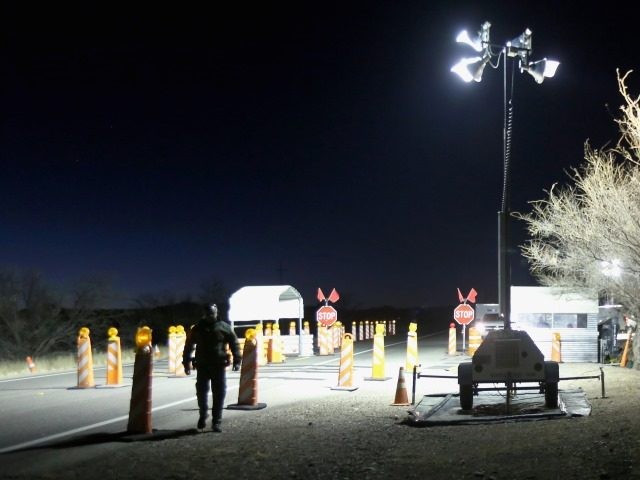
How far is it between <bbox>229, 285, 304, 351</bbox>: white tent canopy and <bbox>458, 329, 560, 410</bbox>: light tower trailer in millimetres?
19326

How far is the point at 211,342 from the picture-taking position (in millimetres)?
11398

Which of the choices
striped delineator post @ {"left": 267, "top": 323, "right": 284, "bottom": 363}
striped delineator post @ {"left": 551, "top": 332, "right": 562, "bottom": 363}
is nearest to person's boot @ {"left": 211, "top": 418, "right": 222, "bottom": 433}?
striped delineator post @ {"left": 267, "top": 323, "right": 284, "bottom": 363}

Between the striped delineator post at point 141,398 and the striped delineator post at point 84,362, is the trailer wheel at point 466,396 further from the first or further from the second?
the striped delineator post at point 84,362

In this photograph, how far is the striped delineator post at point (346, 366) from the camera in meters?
17.0

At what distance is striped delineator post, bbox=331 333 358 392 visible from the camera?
1705cm

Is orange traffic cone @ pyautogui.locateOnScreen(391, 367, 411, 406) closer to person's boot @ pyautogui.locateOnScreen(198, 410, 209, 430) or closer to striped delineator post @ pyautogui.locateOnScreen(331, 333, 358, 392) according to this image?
striped delineator post @ pyautogui.locateOnScreen(331, 333, 358, 392)

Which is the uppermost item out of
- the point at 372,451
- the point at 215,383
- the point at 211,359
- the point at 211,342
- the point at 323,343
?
the point at 211,342

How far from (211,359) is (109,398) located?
19.1 ft

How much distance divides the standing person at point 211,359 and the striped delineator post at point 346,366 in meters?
5.69

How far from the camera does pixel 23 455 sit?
33.4 feet

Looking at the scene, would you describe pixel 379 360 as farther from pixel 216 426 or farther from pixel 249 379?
pixel 216 426

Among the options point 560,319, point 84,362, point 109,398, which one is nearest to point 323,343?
point 560,319

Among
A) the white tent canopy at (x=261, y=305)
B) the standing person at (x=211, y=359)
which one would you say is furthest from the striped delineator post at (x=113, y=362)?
the white tent canopy at (x=261, y=305)

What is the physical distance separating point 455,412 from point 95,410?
628 centimetres
